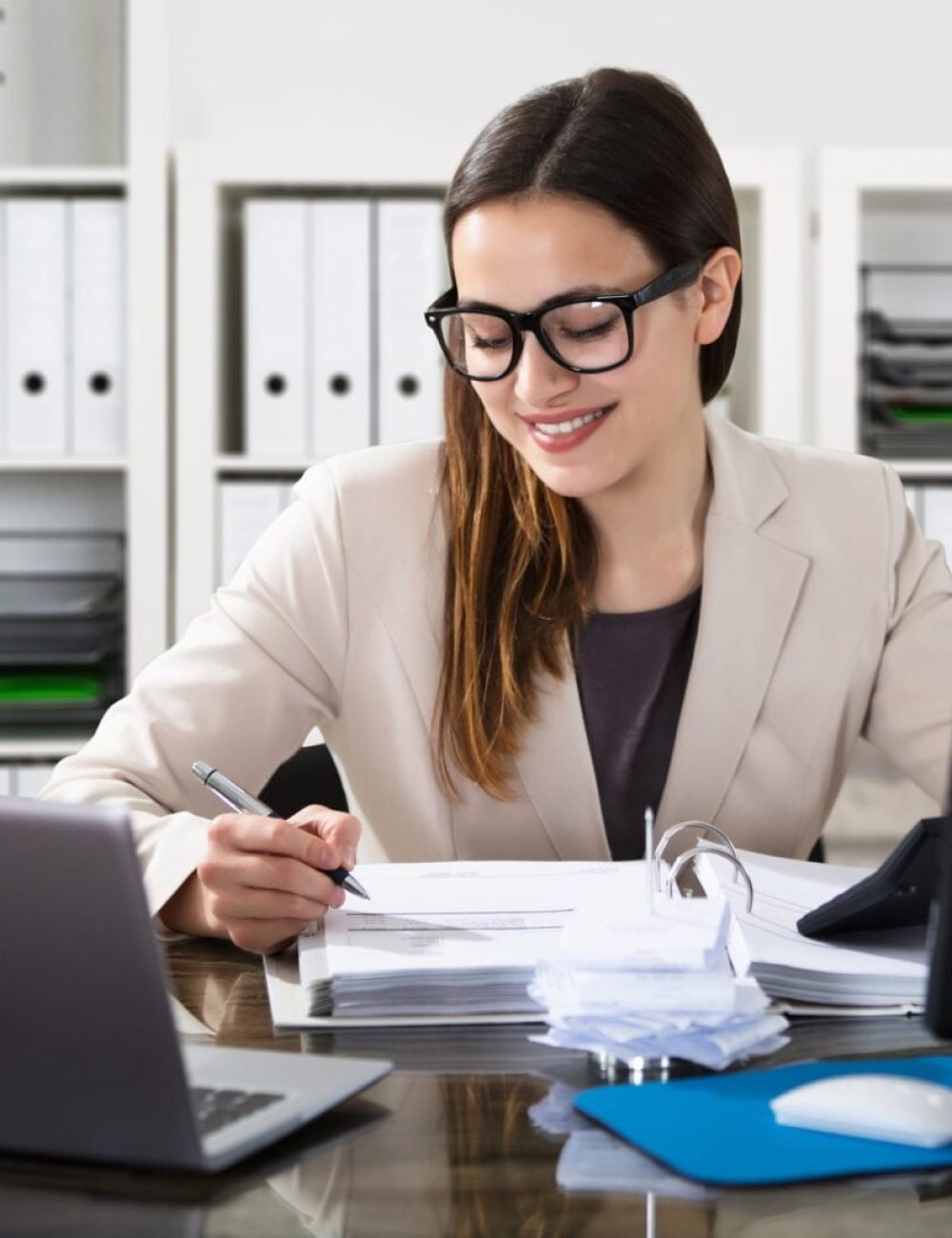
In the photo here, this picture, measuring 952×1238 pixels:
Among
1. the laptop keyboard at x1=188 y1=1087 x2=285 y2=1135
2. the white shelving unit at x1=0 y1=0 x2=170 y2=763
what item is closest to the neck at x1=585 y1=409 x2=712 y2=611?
the laptop keyboard at x1=188 y1=1087 x2=285 y2=1135

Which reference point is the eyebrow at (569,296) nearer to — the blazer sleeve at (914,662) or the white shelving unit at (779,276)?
the blazer sleeve at (914,662)

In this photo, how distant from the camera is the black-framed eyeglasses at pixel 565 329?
130cm

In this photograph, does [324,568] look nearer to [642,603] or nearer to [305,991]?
[642,603]

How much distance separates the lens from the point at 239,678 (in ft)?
4.71

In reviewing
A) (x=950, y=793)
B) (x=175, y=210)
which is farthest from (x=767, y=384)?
(x=950, y=793)

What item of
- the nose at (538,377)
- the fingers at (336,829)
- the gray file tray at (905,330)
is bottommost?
the fingers at (336,829)

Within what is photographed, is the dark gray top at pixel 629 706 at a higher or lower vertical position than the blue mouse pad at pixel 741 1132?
higher

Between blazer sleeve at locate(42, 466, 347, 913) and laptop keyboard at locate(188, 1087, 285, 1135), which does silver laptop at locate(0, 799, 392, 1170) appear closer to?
laptop keyboard at locate(188, 1087, 285, 1135)

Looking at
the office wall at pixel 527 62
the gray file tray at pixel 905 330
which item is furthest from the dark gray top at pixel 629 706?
the office wall at pixel 527 62

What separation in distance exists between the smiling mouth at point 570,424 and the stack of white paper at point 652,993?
62 centimetres

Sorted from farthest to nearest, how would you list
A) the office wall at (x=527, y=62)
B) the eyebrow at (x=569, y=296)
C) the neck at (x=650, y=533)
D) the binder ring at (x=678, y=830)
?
1. the office wall at (x=527, y=62)
2. the neck at (x=650, y=533)
3. the eyebrow at (x=569, y=296)
4. the binder ring at (x=678, y=830)

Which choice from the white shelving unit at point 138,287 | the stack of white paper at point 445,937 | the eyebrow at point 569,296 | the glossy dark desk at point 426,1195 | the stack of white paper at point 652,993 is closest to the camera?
the glossy dark desk at point 426,1195

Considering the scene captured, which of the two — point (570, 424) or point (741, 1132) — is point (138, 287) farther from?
point (741, 1132)

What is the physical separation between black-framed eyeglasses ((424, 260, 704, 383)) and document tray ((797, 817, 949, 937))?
0.49m
